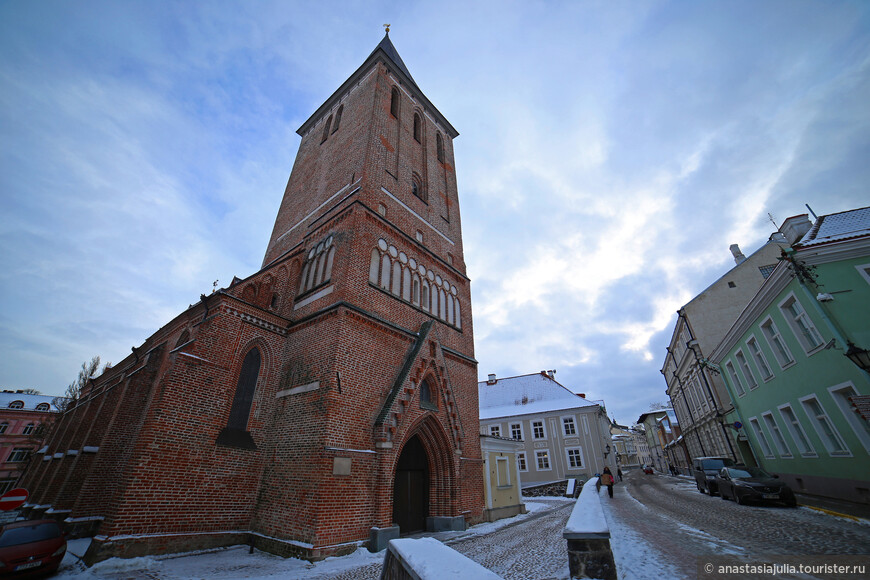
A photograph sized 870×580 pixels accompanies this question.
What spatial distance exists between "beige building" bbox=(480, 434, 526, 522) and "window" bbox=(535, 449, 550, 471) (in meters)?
16.5

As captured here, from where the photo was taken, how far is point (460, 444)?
42.6 feet

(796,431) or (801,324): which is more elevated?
(801,324)

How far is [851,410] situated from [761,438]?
26.2 ft

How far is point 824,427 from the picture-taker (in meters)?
12.4

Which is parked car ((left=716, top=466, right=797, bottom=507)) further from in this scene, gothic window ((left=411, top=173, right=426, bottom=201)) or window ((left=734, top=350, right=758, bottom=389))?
gothic window ((left=411, top=173, right=426, bottom=201))

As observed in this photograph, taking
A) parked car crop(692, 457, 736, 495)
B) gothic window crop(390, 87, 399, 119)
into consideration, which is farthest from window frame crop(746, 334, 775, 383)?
gothic window crop(390, 87, 399, 119)

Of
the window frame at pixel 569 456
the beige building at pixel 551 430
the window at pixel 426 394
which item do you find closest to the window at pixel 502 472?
the window at pixel 426 394

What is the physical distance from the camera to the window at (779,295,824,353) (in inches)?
469

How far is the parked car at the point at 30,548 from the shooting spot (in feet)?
23.9

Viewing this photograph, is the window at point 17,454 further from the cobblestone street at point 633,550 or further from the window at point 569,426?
the window at point 569,426

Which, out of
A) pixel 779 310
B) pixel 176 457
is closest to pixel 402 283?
pixel 176 457

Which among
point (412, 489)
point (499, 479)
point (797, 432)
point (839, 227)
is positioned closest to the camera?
point (839, 227)

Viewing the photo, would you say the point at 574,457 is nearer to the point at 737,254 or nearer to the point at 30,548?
the point at 737,254

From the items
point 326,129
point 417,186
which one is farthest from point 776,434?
point 326,129
